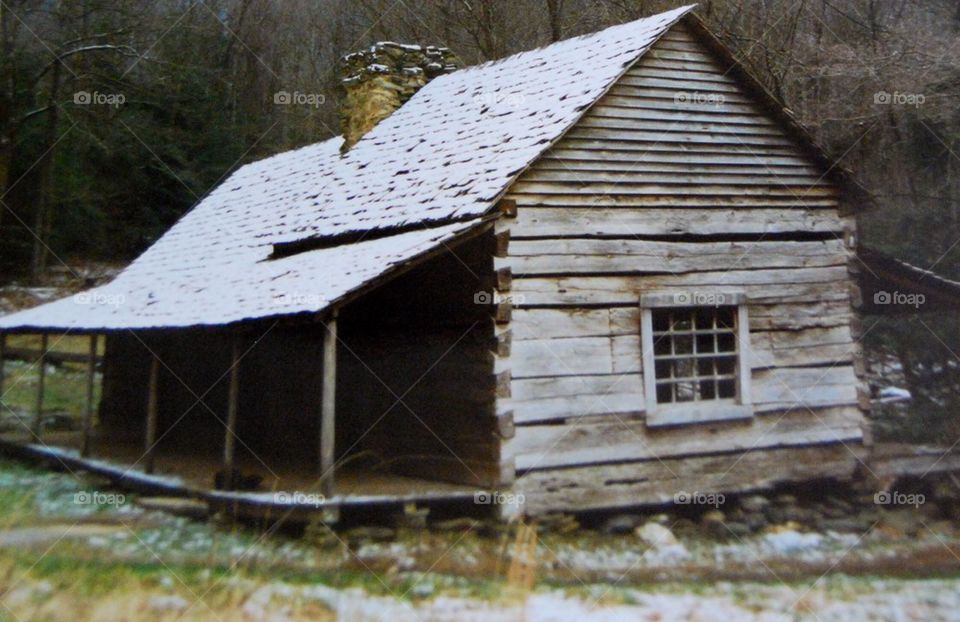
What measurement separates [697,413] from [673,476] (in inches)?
26.0

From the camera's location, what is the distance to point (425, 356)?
9.23 metres

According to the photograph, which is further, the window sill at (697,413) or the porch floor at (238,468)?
the window sill at (697,413)

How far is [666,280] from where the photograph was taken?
907cm

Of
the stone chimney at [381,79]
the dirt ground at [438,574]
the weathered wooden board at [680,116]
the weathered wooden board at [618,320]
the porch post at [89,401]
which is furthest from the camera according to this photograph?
the stone chimney at [381,79]

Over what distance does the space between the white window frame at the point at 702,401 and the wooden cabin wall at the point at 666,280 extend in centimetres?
9

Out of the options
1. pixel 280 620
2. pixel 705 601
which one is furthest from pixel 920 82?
pixel 280 620

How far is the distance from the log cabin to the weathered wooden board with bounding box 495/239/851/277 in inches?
1.0

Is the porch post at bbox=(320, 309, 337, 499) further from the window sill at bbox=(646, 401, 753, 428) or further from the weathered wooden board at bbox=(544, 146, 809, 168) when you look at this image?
the window sill at bbox=(646, 401, 753, 428)

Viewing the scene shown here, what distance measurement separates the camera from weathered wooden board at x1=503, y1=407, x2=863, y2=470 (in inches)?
322

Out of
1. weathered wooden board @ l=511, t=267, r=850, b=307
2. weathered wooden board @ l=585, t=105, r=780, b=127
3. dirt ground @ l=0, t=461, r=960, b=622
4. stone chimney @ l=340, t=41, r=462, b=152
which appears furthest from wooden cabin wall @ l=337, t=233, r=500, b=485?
stone chimney @ l=340, t=41, r=462, b=152

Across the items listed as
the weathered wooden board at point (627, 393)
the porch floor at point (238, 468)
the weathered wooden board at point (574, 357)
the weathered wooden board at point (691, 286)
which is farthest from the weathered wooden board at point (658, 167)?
the porch floor at point (238, 468)

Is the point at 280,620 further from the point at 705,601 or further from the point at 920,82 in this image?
the point at 920,82

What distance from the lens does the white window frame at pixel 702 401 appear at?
878 cm

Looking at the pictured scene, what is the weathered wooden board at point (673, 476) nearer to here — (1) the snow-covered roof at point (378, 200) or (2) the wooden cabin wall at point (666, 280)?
(2) the wooden cabin wall at point (666, 280)
